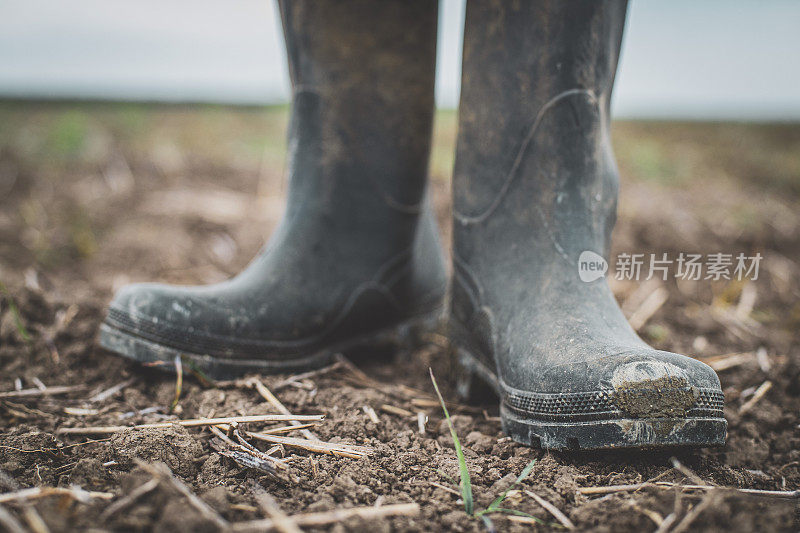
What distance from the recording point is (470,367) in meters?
1.19

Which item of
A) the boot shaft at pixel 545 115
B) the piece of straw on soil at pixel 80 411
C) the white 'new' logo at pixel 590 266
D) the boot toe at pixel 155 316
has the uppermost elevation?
the boot shaft at pixel 545 115

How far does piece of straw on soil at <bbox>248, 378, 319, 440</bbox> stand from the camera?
962mm

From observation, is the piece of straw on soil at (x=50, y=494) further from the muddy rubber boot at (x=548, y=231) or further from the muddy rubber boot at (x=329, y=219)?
the muddy rubber boot at (x=548, y=231)

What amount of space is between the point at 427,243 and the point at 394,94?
1.28ft

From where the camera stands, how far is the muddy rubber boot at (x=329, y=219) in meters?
1.15

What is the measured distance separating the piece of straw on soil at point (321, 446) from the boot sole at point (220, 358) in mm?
256

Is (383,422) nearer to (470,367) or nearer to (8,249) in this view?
(470,367)

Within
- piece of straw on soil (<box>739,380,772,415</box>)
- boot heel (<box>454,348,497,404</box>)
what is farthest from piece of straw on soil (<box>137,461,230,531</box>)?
piece of straw on soil (<box>739,380,772,415</box>)

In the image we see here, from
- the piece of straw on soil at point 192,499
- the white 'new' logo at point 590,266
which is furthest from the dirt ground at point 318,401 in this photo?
the white 'new' logo at point 590,266

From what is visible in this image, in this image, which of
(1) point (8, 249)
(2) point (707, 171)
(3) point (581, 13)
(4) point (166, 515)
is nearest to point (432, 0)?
(3) point (581, 13)

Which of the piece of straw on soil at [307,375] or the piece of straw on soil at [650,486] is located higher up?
the piece of straw on soil at [650,486]

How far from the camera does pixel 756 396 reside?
3.88 feet
